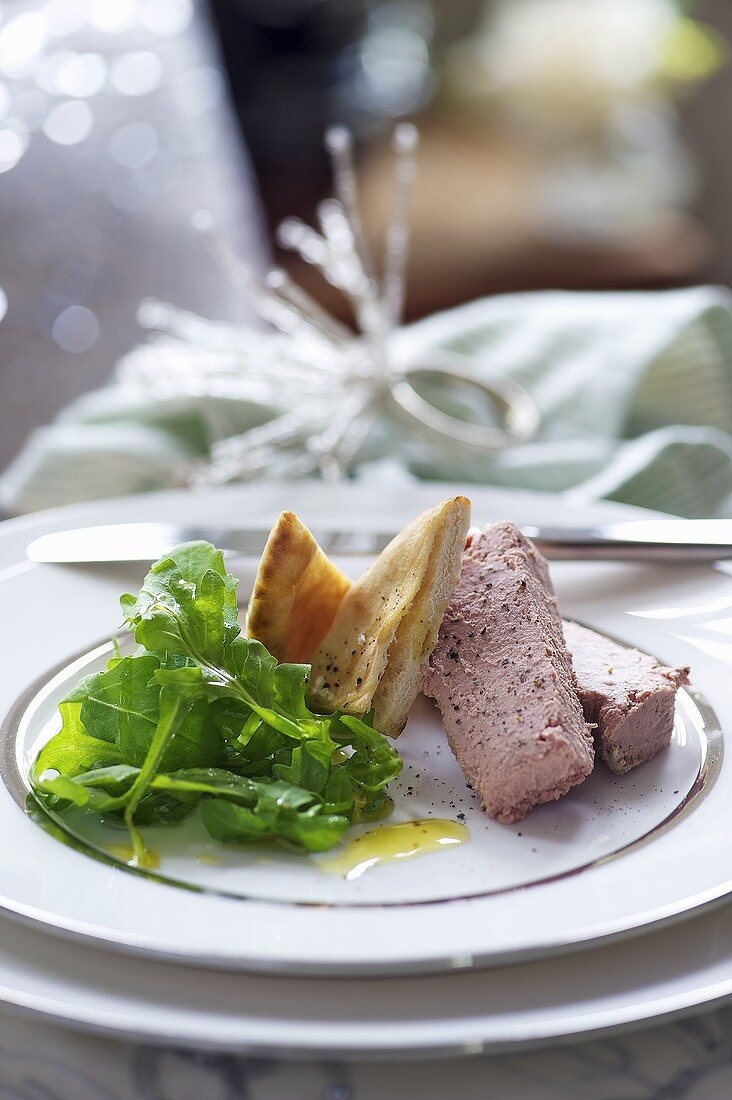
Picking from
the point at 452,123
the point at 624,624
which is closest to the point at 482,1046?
the point at 624,624

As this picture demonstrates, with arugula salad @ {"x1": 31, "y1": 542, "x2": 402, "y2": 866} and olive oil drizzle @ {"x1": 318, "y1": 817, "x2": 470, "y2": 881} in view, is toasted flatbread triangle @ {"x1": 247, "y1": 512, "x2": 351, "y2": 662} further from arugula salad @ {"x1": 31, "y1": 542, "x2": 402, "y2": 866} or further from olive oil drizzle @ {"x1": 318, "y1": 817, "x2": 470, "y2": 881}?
olive oil drizzle @ {"x1": 318, "y1": 817, "x2": 470, "y2": 881}

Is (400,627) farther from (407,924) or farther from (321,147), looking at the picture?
(321,147)

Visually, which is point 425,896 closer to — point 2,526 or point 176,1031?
point 176,1031

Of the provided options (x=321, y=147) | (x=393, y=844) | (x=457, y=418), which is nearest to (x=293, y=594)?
(x=393, y=844)

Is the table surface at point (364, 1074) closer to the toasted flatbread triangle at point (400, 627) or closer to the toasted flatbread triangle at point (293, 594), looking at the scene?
the toasted flatbread triangle at point (400, 627)

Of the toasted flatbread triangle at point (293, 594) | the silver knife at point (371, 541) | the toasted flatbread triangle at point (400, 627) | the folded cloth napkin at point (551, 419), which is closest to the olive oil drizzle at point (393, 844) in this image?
the toasted flatbread triangle at point (400, 627)

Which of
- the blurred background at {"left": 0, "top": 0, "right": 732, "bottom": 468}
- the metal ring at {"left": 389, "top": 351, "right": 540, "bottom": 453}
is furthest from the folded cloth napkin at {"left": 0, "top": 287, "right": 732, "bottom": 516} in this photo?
the blurred background at {"left": 0, "top": 0, "right": 732, "bottom": 468}
